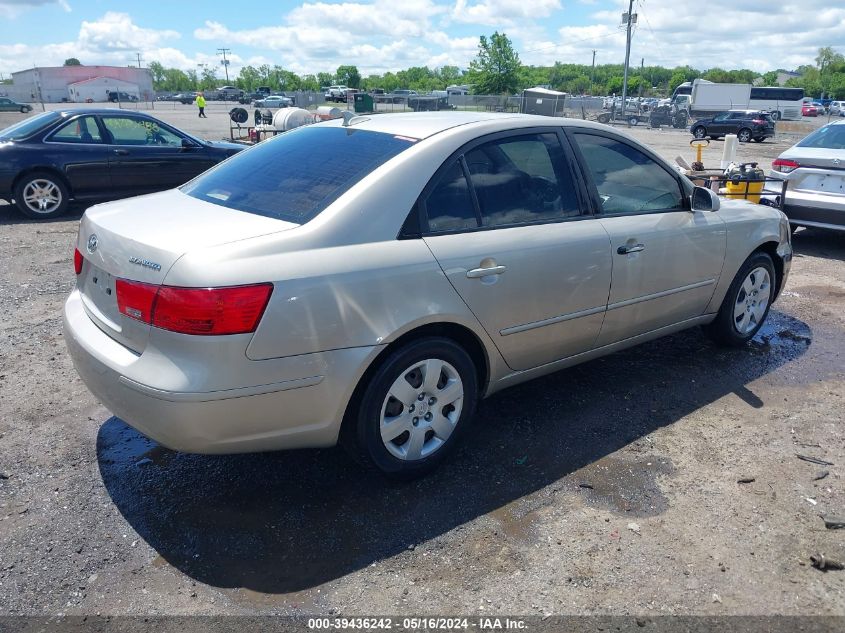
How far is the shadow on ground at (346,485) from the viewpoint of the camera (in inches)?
113

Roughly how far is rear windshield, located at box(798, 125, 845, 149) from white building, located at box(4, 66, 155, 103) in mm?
90622

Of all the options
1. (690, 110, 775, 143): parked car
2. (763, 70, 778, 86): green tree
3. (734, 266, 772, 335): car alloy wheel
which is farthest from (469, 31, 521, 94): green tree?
(734, 266, 772, 335): car alloy wheel

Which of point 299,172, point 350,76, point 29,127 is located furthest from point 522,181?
point 350,76

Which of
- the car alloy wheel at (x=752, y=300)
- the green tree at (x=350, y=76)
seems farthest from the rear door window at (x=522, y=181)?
the green tree at (x=350, y=76)

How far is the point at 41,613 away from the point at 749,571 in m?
2.80

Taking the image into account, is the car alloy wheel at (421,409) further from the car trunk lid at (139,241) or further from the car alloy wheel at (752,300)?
the car alloy wheel at (752,300)

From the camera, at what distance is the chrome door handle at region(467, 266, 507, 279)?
325 cm

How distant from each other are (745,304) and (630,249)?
1.67 metres

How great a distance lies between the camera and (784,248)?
5215 millimetres

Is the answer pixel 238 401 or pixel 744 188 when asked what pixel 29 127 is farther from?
pixel 744 188

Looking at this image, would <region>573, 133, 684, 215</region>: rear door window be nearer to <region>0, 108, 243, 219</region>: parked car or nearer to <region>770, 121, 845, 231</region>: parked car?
<region>770, 121, 845, 231</region>: parked car

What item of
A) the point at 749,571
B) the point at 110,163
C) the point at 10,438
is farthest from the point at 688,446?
the point at 110,163

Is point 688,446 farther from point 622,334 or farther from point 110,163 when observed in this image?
point 110,163

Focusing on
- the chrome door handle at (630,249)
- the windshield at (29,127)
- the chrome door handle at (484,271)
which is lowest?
the chrome door handle at (630,249)
